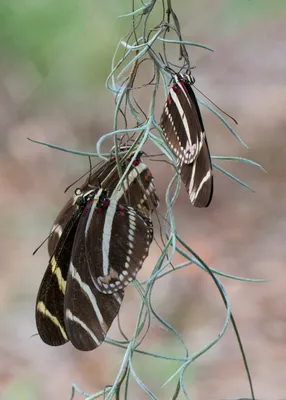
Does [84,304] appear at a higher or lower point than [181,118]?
lower

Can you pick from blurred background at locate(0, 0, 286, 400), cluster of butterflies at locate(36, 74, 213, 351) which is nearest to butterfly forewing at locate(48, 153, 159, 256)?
cluster of butterflies at locate(36, 74, 213, 351)

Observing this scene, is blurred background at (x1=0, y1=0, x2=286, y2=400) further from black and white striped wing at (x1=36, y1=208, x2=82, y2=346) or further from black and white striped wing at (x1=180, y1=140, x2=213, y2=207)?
black and white striped wing at (x1=180, y1=140, x2=213, y2=207)

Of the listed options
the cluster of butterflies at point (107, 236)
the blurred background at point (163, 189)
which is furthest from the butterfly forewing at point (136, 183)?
the blurred background at point (163, 189)

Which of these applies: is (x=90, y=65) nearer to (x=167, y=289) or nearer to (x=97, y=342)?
(x=167, y=289)

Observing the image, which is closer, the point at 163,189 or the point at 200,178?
the point at 200,178

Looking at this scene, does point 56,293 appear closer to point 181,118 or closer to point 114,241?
point 114,241

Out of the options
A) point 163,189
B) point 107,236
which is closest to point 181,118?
point 107,236

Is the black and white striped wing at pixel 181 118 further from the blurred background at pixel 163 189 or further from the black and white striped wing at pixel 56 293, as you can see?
the blurred background at pixel 163 189
